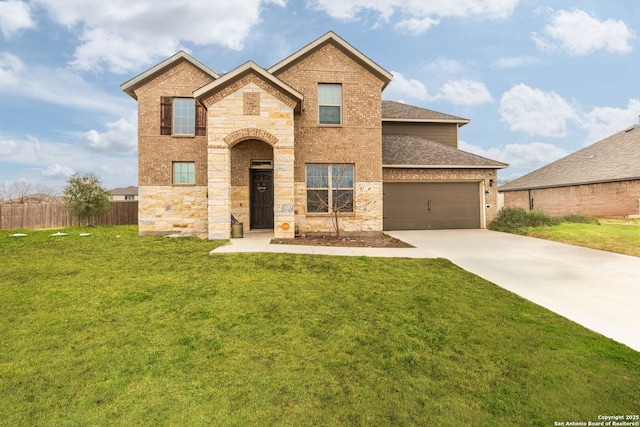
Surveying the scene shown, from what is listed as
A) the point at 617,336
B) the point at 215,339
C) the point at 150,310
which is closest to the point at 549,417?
the point at 617,336

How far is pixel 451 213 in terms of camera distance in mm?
15789

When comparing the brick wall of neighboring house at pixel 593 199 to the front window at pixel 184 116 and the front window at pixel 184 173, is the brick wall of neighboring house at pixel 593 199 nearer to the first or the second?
the front window at pixel 184 173

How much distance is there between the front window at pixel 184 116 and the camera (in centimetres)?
1407

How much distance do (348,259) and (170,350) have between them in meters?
5.35

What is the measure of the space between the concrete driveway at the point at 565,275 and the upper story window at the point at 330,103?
5.99 m

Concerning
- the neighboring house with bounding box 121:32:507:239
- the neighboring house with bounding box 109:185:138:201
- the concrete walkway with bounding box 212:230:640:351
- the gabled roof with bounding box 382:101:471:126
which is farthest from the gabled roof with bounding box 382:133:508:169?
the neighboring house with bounding box 109:185:138:201

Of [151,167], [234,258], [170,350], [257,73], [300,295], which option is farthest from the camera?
[151,167]

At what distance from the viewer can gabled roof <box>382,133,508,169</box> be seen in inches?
596

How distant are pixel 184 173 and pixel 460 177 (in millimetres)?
12881

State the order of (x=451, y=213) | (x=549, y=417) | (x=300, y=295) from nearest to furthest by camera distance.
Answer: (x=549, y=417), (x=300, y=295), (x=451, y=213)

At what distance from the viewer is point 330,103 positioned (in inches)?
535

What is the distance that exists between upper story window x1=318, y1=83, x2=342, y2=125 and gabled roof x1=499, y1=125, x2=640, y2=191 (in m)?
17.1

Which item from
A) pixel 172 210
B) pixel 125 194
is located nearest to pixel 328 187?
pixel 172 210

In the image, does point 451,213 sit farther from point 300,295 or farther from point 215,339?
point 215,339
